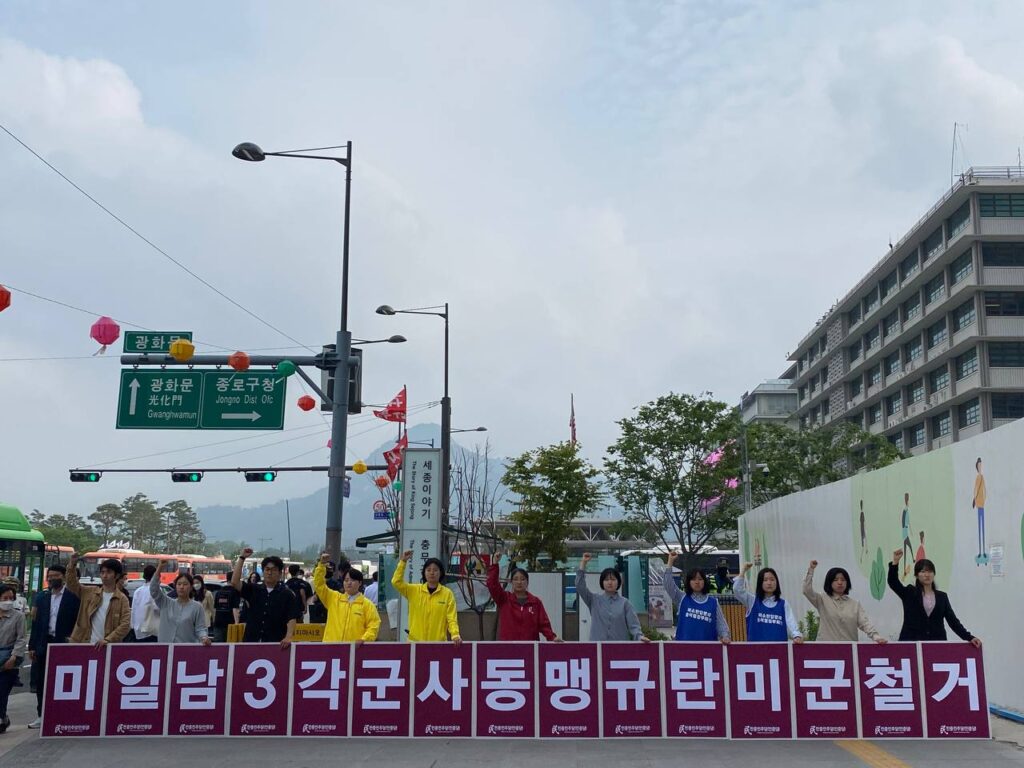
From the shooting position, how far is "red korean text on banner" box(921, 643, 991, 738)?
28.2ft

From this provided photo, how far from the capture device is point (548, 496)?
35312 millimetres

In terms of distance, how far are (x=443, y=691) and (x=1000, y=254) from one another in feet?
168

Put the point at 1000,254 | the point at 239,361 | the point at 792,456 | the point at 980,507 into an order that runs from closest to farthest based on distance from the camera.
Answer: the point at 980,507, the point at 239,361, the point at 1000,254, the point at 792,456

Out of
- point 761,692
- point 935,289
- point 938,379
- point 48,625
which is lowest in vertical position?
point 761,692

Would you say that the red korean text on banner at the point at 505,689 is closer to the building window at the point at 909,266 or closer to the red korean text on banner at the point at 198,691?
the red korean text on banner at the point at 198,691

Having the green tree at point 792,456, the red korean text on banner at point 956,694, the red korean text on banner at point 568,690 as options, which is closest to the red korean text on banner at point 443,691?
the red korean text on banner at point 568,690

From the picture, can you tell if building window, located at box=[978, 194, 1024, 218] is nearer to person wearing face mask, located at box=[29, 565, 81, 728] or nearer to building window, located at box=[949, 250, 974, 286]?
building window, located at box=[949, 250, 974, 286]

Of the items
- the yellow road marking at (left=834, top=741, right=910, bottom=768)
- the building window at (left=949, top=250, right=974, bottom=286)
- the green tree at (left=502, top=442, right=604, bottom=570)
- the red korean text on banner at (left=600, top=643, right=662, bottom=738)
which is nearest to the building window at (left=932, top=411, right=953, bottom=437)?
the building window at (left=949, top=250, right=974, bottom=286)

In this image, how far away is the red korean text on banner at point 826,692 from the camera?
867 centimetres

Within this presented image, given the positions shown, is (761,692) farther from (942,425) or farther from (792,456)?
(942,425)

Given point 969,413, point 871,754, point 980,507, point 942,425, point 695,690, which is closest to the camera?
point 871,754

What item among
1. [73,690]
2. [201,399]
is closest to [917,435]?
[201,399]

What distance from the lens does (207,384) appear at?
18984 millimetres

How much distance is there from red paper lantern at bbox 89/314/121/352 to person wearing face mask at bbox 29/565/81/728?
5.33 metres
